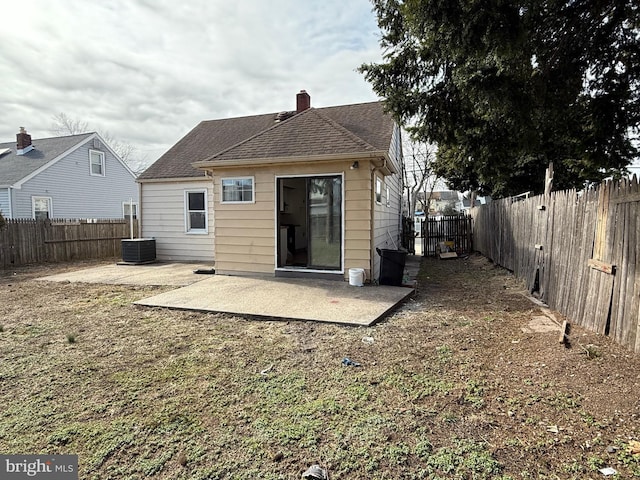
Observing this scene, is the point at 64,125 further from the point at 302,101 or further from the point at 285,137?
the point at 285,137

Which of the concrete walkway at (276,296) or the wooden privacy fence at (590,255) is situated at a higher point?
the wooden privacy fence at (590,255)

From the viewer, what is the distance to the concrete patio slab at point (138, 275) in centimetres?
803

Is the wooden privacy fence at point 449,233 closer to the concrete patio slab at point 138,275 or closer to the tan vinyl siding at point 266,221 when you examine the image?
the tan vinyl siding at point 266,221

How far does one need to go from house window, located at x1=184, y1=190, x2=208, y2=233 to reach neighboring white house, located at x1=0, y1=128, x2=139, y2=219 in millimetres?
8085

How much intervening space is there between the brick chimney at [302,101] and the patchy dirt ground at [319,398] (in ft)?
28.6

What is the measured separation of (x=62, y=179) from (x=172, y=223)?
10891 mm

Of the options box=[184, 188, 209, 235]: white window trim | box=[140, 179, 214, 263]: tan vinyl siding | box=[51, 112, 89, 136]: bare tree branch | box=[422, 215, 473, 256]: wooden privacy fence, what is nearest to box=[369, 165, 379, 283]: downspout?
box=[140, 179, 214, 263]: tan vinyl siding

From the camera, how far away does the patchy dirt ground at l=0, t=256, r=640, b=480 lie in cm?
209

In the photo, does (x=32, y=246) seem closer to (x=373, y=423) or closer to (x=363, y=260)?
(x=363, y=260)

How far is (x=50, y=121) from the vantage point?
108ft

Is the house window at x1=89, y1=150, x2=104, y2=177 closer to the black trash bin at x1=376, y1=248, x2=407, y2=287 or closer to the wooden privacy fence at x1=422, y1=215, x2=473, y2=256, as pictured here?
the wooden privacy fence at x1=422, y1=215, x2=473, y2=256

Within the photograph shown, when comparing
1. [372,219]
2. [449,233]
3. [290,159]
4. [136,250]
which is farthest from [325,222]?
[449,233]

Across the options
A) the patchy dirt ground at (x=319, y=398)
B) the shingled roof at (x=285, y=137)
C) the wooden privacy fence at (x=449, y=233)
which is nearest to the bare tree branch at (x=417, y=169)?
the wooden privacy fence at (x=449, y=233)

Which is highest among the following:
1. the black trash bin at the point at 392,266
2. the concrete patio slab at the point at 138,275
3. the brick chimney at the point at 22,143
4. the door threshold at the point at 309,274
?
the brick chimney at the point at 22,143
